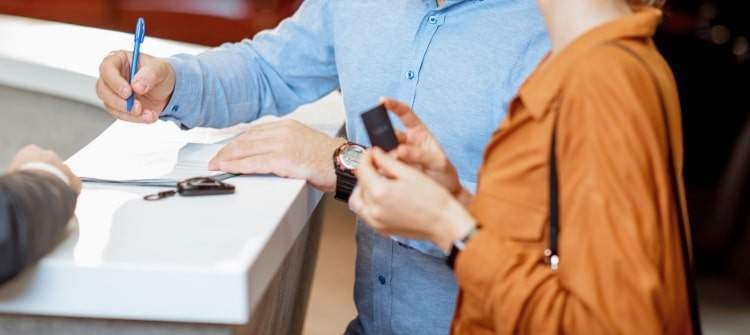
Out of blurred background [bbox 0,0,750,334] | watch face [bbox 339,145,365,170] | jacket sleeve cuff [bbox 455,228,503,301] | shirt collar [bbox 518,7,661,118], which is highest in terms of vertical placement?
shirt collar [bbox 518,7,661,118]

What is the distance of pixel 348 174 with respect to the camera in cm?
143

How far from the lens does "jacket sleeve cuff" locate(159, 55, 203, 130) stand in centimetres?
159

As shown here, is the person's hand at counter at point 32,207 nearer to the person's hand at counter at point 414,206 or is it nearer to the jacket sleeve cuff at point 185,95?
the person's hand at counter at point 414,206

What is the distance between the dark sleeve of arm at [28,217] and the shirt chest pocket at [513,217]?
44cm

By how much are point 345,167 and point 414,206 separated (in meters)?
0.41

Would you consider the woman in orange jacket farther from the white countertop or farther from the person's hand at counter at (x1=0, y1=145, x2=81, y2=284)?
the person's hand at counter at (x1=0, y1=145, x2=81, y2=284)

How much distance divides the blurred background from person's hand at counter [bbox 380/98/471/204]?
→ 114 cm

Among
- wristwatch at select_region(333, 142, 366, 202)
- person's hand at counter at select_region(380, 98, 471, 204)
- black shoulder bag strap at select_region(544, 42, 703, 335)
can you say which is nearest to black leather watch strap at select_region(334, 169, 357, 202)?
wristwatch at select_region(333, 142, 366, 202)

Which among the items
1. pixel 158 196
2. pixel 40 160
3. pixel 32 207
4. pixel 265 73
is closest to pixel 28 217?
pixel 32 207

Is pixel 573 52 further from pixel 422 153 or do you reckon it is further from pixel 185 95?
pixel 185 95

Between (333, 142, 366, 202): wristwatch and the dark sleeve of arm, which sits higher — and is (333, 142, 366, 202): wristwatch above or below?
below

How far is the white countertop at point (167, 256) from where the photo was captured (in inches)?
39.9

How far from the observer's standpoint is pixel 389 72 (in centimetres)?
155

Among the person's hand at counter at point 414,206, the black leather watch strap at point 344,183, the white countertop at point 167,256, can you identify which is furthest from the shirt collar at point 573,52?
the black leather watch strap at point 344,183
